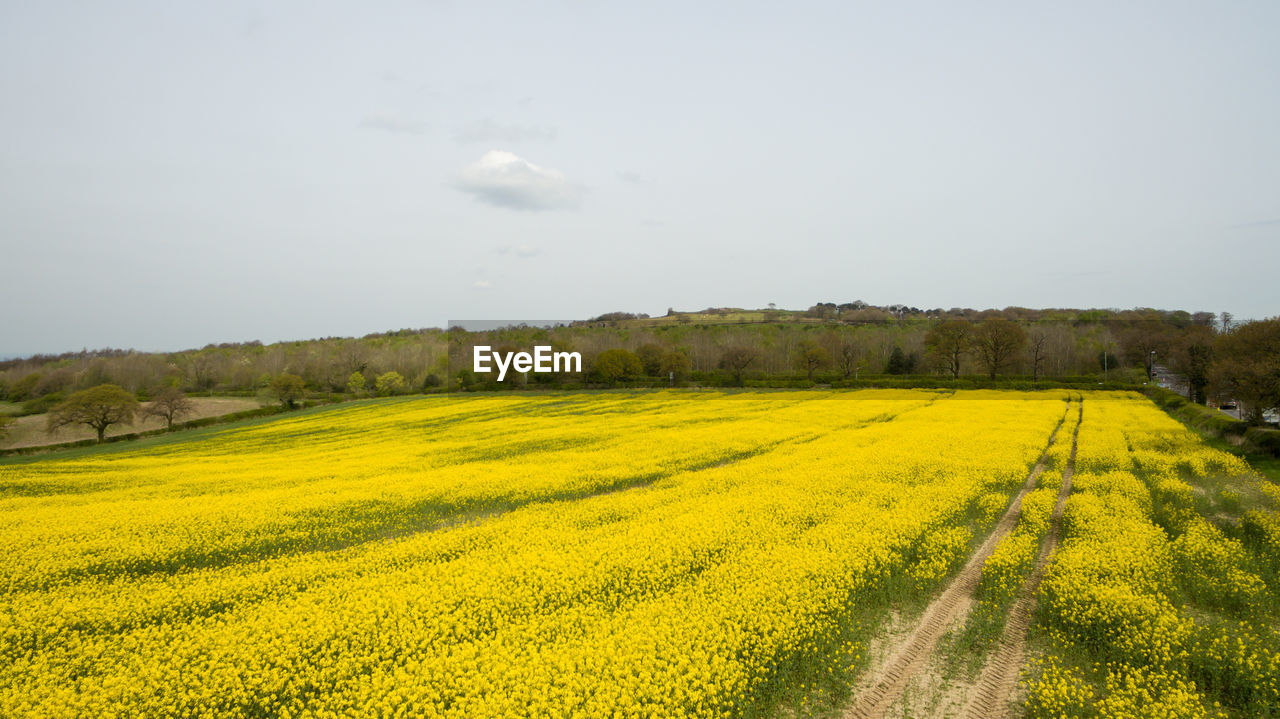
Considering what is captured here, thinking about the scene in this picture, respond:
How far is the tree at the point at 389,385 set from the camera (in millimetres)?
72506

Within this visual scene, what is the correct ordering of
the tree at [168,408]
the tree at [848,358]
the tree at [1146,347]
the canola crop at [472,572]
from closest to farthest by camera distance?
the canola crop at [472,572] < the tree at [168,408] < the tree at [1146,347] < the tree at [848,358]

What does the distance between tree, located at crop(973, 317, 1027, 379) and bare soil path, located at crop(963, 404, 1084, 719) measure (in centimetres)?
6498

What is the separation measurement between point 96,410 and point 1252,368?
74.9 metres

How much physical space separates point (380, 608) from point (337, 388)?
83.4 meters

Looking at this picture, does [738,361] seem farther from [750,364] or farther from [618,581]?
[618,581]

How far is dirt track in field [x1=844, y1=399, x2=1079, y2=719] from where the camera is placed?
702 centimetres

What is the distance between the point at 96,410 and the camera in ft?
138

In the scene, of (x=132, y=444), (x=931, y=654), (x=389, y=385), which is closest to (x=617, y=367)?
(x=389, y=385)

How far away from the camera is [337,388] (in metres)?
81.4

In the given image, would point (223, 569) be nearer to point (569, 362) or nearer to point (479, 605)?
point (479, 605)

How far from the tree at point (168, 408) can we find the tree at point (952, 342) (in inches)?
3422

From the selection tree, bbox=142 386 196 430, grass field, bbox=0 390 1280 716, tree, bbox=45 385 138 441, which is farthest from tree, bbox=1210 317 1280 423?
tree, bbox=142 386 196 430

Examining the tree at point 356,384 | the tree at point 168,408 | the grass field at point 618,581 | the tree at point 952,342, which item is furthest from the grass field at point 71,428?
the tree at point 952,342

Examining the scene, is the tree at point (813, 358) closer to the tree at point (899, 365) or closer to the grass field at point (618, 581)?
the tree at point (899, 365)
